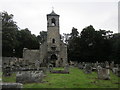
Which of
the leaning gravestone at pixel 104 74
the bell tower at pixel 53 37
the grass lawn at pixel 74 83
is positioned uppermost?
the bell tower at pixel 53 37

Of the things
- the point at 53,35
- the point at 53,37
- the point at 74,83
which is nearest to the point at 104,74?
the point at 74,83

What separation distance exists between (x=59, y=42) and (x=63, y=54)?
114 inches

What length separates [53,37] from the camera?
49.7 metres

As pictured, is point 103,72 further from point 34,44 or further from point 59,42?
point 34,44

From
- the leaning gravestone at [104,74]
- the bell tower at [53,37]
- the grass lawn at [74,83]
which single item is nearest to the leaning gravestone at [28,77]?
the grass lawn at [74,83]

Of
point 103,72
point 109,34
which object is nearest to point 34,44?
point 109,34

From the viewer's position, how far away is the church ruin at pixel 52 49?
159ft

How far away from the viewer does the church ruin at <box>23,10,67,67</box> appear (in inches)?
1904

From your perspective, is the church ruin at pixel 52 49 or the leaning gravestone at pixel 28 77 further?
the church ruin at pixel 52 49

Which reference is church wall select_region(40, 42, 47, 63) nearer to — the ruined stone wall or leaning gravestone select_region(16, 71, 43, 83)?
the ruined stone wall

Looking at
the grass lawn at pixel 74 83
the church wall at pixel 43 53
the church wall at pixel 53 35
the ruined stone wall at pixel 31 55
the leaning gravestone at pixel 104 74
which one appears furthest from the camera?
the ruined stone wall at pixel 31 55

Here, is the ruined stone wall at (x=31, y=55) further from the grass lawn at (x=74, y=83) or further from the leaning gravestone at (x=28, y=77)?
the leaning gravestone at (x=28, y=77)

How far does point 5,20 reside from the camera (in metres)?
52.3

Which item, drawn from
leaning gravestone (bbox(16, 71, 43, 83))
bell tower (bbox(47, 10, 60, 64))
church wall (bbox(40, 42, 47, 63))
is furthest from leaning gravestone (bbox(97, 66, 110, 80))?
church wall (bbox(40, 42, 47, 63))
